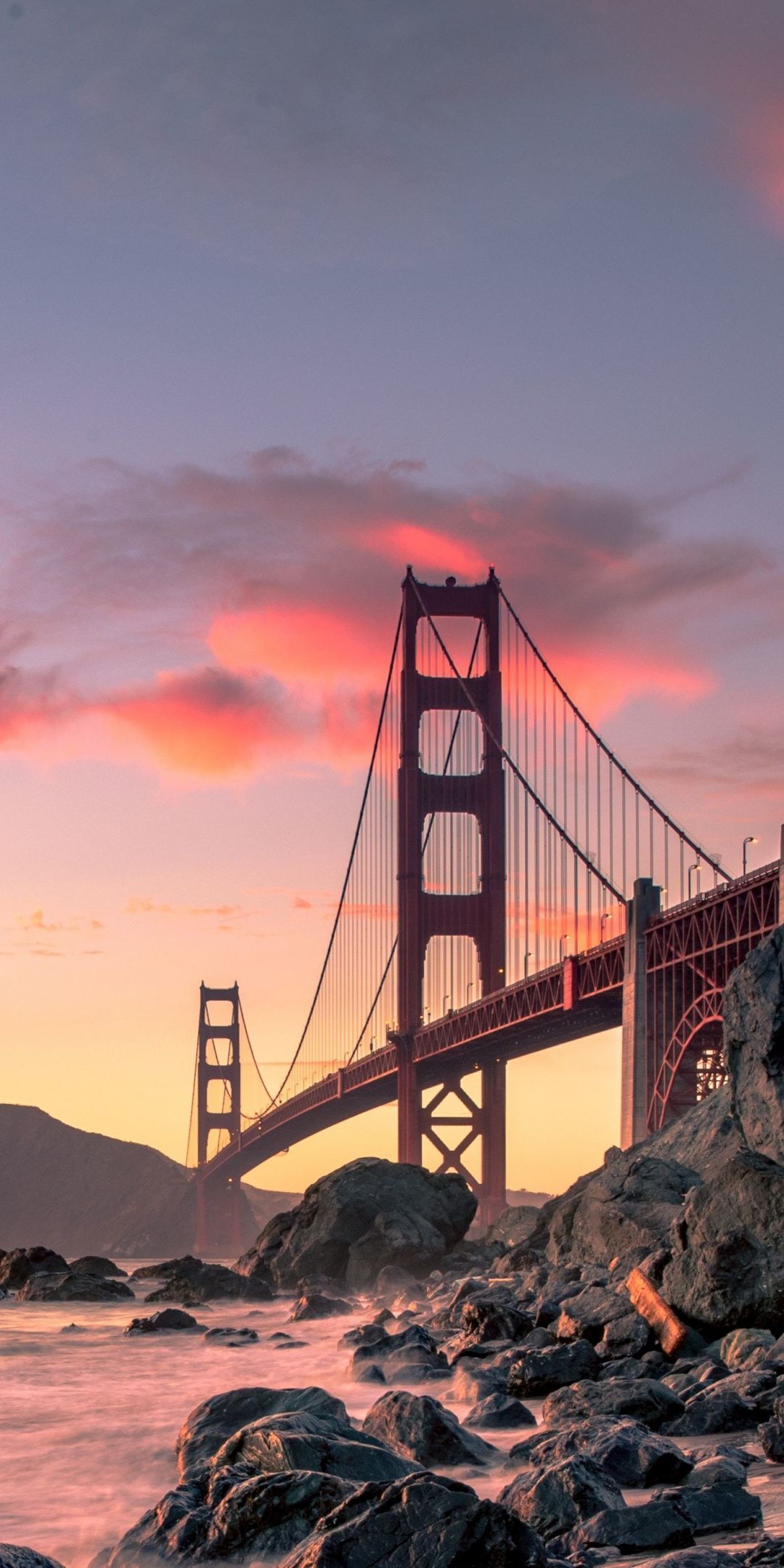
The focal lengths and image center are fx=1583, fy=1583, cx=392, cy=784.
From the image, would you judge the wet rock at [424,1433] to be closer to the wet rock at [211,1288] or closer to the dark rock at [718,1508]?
the dark rock at [718,1508]

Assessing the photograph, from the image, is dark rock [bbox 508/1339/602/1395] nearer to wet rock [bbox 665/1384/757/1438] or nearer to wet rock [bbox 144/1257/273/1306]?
wet rock [bbox 665/1384/757/1438]

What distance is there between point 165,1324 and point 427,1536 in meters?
21.9

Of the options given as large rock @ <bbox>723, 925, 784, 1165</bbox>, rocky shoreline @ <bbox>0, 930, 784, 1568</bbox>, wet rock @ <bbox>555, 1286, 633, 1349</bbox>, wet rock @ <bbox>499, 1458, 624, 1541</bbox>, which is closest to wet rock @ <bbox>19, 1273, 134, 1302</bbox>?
rocky shoreline @ <bbox>0, 930, 784, 1568</bbox>

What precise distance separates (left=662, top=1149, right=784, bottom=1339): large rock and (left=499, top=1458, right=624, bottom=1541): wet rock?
6.43 metres

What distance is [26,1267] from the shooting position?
40031mm

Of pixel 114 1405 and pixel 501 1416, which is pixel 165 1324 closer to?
pixel 114 1405

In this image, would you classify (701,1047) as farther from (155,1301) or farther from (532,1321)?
(532,1321)

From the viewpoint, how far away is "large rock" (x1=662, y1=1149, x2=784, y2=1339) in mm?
14578

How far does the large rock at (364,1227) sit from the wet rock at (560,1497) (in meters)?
28.7

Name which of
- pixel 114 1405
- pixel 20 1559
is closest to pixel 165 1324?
pixel 114 1405

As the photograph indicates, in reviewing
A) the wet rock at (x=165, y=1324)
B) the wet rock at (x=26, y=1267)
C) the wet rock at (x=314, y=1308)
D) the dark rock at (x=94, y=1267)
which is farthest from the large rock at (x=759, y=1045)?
the wet rock at (x=26, y=1267)

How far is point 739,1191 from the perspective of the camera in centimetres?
1564

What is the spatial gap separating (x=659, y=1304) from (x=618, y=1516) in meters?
7.30

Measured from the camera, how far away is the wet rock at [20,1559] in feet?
23.2
